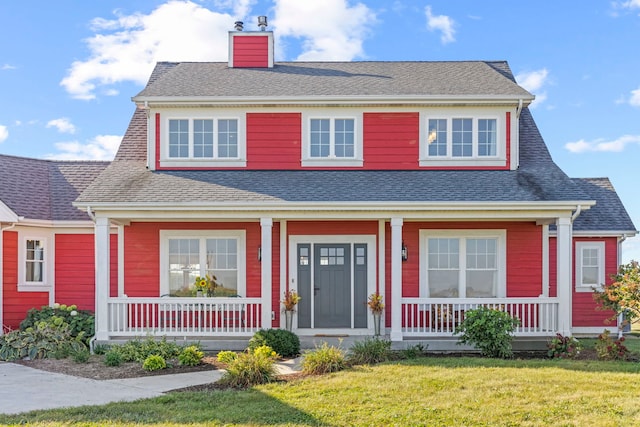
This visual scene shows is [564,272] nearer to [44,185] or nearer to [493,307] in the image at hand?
[493,307]

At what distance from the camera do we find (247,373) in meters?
8.38

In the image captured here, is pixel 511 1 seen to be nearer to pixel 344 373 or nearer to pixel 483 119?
pixel 483 119

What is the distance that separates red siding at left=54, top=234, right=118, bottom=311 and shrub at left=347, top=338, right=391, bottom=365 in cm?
729

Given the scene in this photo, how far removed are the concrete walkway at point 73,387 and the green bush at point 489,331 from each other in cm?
330

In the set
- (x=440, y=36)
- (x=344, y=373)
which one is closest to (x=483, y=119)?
(x=440, y=36)

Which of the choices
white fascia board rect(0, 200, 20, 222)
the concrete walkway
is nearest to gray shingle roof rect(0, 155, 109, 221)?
white fascia board rect(0, 200, 20, 222)

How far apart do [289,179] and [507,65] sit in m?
7.77

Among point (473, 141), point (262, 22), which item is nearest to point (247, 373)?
point (473, 141)

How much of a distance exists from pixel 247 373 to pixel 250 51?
390 inches

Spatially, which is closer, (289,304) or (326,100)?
(289,304)

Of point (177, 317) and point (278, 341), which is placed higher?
point (177, 317)

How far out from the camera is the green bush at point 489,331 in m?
10.3

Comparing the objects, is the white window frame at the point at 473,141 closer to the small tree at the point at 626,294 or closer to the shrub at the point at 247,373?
the small tree at the point at 626,294

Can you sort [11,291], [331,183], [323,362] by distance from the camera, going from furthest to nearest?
[11,291], [331,183], [323,362]
